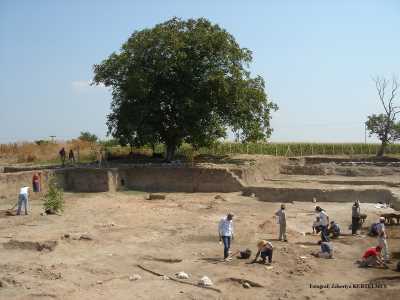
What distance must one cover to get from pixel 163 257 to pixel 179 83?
57.9ft

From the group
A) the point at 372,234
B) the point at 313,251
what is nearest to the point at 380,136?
the point at 372,234

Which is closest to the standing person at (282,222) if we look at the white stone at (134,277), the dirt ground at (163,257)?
the dirt ground at (163,257)

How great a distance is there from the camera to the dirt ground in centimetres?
1104

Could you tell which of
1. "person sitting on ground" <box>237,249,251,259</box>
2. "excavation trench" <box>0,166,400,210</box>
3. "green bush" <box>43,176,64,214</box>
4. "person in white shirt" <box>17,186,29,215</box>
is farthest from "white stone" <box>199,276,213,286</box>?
"excavation trench" <box>0,166,400,210</box>

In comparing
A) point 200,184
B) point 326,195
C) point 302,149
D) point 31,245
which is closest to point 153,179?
point 200,184

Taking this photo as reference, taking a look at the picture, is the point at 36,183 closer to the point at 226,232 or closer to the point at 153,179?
the point at 153,179

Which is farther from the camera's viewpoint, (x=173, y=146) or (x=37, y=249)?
(x=173, y=146)

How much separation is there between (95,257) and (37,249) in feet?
5.95

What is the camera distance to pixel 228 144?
4728 centimetres

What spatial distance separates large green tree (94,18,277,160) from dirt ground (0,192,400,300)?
8.92 meters

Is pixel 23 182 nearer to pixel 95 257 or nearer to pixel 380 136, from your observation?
pixel 95 257

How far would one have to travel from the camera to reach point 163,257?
13.7 metres

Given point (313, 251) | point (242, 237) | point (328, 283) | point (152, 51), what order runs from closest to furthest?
point (328, 283)
point (313, 251)
point (242, 237)
point (152, 51)

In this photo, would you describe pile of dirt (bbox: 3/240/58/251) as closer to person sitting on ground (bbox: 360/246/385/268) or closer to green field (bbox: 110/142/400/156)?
person sitting on ground (bbox: 360/246/385/268)
